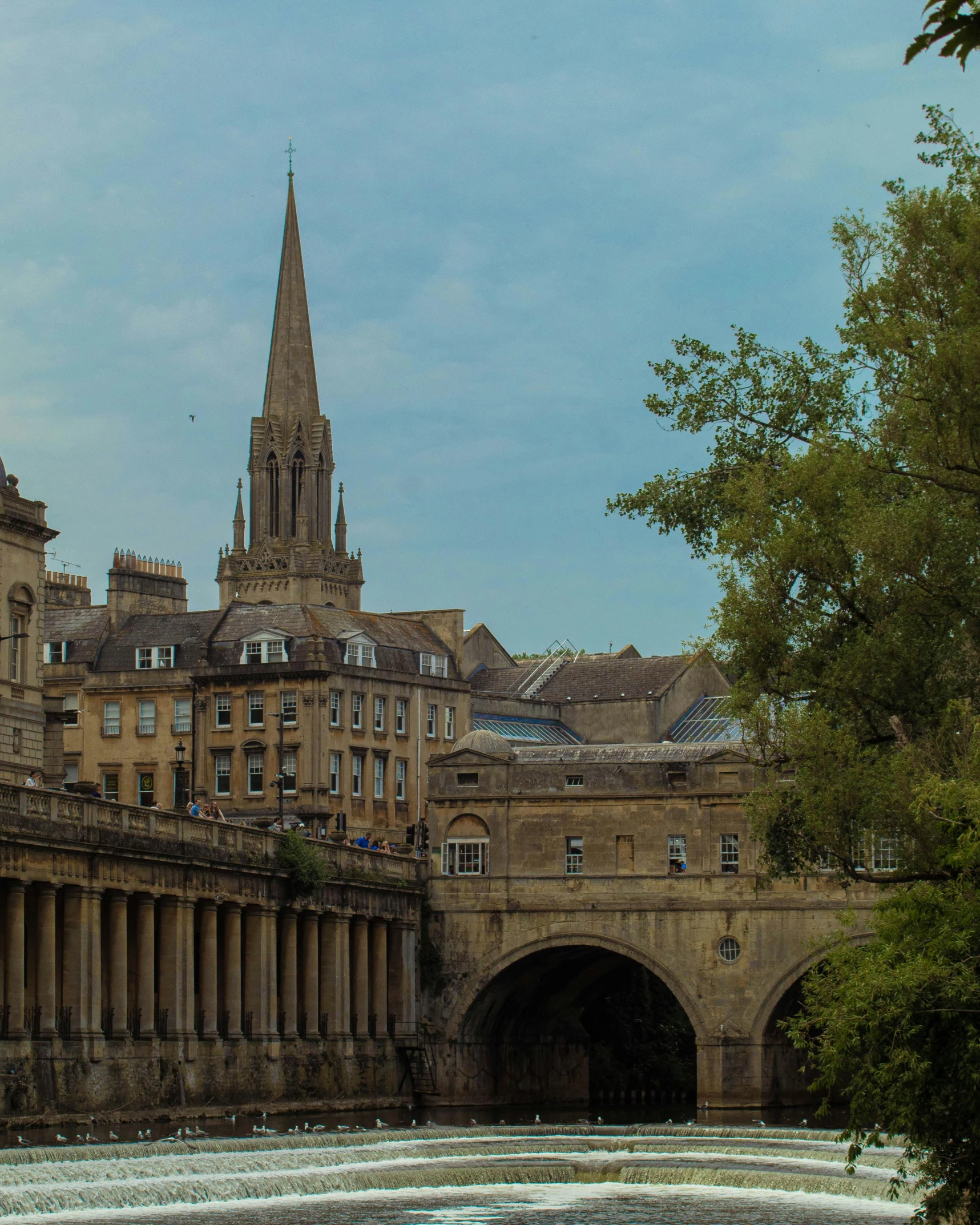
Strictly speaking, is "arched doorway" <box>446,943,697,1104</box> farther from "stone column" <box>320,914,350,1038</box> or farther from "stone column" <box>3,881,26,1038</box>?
"stone column" <box>3,881,26,1038</box>

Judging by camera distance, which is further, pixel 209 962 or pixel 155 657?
pixel 155 657

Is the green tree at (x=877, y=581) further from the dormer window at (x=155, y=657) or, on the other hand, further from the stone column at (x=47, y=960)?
the dormer window at (x=155, y=657)

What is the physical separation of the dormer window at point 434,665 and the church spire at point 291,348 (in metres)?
48.9

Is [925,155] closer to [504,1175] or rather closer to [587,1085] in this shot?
[504,1175]

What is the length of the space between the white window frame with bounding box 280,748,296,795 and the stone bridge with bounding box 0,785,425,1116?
16.0 metres

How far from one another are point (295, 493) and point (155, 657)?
58609 mm

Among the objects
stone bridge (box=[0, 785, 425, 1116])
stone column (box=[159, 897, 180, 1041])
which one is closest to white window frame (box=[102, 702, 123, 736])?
stone bridge (box=[0, 785, 425, 1116])

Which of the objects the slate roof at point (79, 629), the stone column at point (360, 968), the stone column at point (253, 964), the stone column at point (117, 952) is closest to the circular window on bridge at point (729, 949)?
the stone column at point (360, 968)

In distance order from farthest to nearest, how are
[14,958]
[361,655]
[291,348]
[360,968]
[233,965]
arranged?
[291,348] → [361,655] → [360,968] → [233,965] → [14,958]

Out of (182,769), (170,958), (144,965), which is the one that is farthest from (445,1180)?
(182,769)

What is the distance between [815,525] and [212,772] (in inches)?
2405

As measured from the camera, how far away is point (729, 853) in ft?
249

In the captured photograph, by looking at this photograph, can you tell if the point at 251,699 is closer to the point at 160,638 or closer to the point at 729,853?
the point at 160,638

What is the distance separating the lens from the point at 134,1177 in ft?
142
